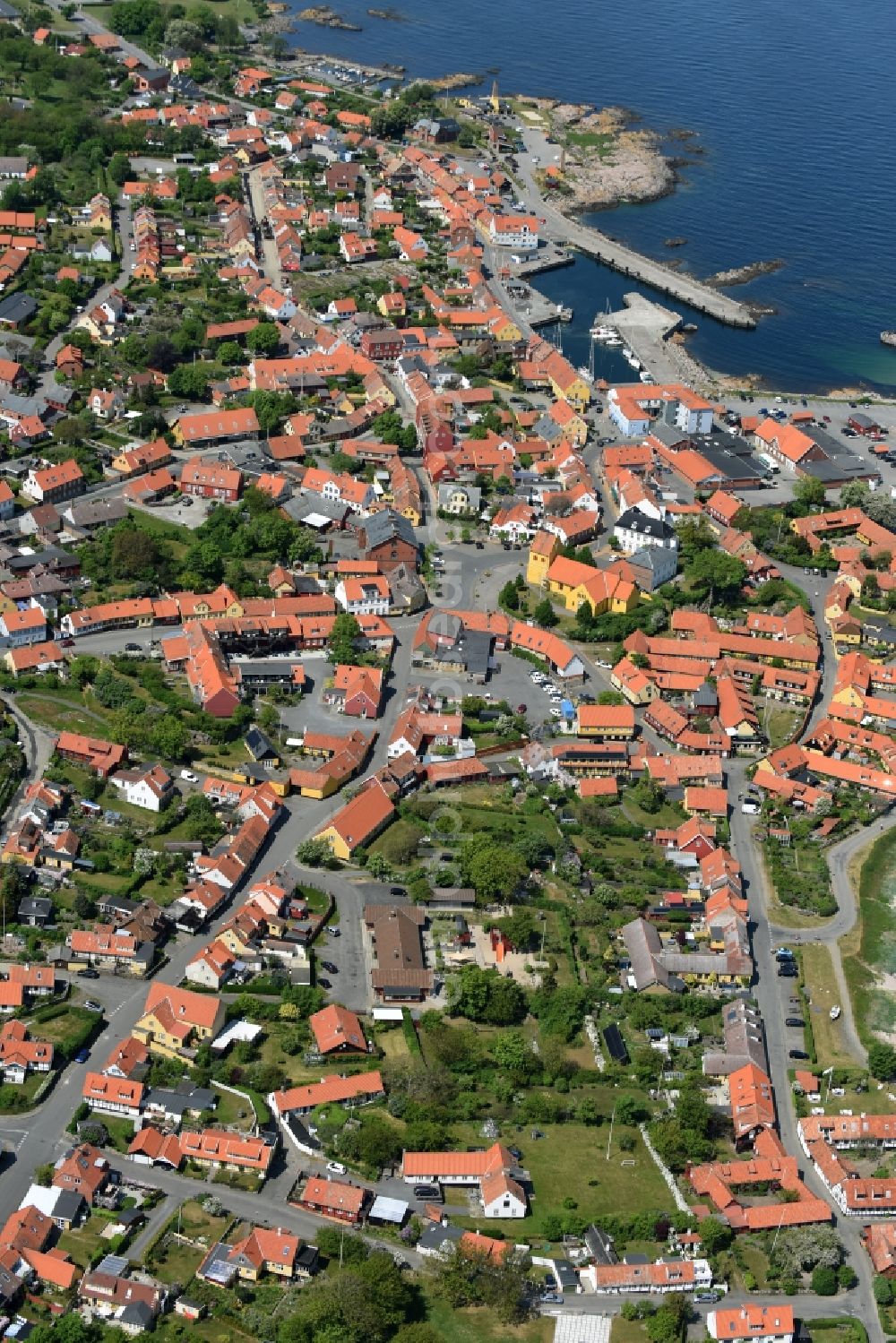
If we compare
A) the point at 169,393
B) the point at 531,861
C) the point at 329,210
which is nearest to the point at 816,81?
the point at 329,210

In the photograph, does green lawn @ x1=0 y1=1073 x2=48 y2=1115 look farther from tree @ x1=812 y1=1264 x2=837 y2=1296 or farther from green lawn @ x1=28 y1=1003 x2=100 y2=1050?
tree @ x1=812 y1=1264 x2=837 y2=1296

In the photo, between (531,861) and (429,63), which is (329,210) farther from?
(531,861)

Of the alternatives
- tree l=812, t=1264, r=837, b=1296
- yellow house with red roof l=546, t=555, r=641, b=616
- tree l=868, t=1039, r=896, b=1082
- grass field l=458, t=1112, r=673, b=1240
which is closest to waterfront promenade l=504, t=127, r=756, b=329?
yellow house with red roof l=546, t=555, r=641, b=616

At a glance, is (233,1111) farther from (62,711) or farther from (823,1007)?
(62,711)

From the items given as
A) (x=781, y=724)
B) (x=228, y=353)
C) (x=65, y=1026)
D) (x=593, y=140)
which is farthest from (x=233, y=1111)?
(x=593, y=140)

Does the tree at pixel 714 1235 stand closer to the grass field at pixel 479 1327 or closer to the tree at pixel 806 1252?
the tree at pixel 806 1252

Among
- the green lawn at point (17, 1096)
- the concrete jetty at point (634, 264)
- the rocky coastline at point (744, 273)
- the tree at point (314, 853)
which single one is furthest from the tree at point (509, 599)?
the rocky coastline at point (744, 273)
